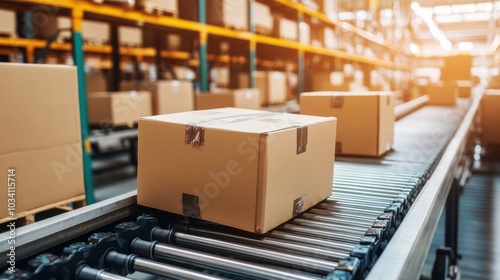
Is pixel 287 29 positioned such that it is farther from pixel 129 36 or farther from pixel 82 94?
pixel 82 94

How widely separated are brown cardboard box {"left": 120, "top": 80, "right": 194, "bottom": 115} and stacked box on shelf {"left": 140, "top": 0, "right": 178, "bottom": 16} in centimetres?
65

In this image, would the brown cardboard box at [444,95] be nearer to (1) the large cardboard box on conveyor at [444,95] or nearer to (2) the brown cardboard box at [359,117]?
(1) the large cardboard box on conveyor at [444,95]

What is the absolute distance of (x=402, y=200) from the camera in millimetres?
1526

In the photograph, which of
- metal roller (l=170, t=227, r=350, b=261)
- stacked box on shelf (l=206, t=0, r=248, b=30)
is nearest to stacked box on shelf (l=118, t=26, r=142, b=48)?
stacked box on shelf (l=206, t=0, r=248, b=30)

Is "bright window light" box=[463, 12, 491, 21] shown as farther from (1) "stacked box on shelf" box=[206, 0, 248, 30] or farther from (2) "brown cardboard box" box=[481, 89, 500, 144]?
(1) "stacked box on shelf" box=[206, 0, 248, 30]

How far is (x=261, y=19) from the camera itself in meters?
5.19

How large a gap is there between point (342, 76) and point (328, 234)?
6382 mm

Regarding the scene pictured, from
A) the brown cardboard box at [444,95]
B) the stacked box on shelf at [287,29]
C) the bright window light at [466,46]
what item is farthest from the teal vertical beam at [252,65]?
the bright window light at [466,46]

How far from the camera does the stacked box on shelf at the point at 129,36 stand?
571 centimetres

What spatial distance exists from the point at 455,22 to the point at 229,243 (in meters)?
20.5

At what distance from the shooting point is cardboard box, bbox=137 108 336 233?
3.87ft

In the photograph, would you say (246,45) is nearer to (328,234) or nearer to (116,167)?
(116,167)

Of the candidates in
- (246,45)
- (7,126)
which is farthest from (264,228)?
(246,45)

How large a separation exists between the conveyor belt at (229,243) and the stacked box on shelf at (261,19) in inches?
149
